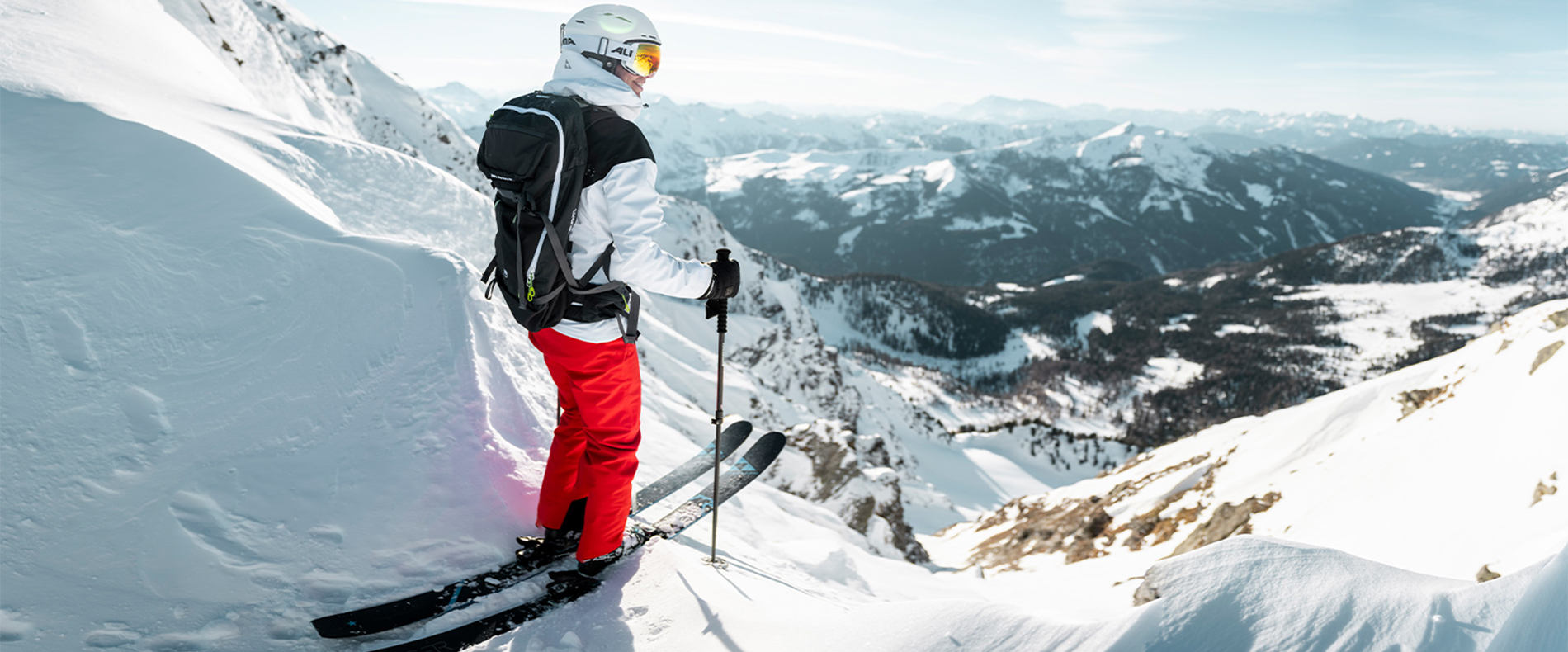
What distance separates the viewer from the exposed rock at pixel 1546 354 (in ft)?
43.2

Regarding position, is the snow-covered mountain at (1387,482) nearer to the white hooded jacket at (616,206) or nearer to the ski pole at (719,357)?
the ski pole at (719,357)

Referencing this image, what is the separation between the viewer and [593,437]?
4.64m

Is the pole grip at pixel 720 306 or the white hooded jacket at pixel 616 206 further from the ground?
the white hooded jacket at pixel 616 206

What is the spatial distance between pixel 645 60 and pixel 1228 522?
19.9 m

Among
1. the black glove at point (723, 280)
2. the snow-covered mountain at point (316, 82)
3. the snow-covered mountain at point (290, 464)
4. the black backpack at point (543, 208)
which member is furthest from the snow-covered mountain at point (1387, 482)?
the snow-covered mountain at point (316, 82)

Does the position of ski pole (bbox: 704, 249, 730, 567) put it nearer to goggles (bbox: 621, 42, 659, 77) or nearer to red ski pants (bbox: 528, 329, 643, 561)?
red ski pants (bbox: 528, 329, 643, 561)

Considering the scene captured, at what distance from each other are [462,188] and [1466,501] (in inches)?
780

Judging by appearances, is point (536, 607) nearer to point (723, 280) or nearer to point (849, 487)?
point (723, 280)

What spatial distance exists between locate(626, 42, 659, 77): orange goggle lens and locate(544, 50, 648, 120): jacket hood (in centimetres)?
16

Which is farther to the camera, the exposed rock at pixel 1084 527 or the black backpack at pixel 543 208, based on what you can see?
A: the exposed rock at pixel 1084 527

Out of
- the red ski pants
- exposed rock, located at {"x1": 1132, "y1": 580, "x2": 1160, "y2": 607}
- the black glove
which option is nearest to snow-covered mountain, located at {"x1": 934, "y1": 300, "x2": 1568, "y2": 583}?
exposed rock, located at {"x1": 1132, "y1": 580, "x2": 1160, "y2": 607}

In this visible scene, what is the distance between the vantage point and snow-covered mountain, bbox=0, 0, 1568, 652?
3768 mm

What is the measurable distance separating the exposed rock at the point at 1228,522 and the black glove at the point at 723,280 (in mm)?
16395

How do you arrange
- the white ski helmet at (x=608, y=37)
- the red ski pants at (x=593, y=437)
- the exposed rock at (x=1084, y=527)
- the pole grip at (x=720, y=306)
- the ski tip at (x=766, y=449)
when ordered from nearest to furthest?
the white ski helmet at (x=608, y=37) → the red ski pants at (x=593, y=437) → the pole grip at (x=720, y=306) → the ski tip at (x=766, y=449) → the exposed rock at (x=1084, y=527)
